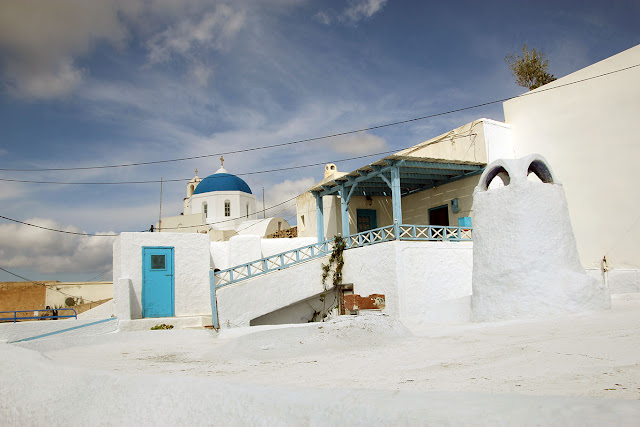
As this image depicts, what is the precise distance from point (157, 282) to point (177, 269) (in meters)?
0.69

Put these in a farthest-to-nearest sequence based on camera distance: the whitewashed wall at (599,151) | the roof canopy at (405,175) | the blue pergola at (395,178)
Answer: the roof canopy at (405,175)
the blue pergola at (395,178)
the whitewashed wall at (599,151)

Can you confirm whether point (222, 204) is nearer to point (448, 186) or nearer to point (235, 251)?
point (235, 251)

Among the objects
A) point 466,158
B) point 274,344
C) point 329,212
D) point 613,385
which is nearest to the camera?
point 613,385

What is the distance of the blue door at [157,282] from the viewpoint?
45.3 ft

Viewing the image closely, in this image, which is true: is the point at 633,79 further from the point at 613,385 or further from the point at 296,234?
the point at 296,234

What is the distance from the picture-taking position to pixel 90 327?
12109mm

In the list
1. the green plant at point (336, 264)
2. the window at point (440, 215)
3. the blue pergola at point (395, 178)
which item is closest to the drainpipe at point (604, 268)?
the blue pergola at point (395, 178)

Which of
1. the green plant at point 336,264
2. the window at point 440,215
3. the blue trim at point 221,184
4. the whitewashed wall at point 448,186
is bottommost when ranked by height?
the green plant at point 336,264

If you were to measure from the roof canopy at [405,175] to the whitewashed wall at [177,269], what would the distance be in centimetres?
510

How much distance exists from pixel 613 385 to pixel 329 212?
1680 cm

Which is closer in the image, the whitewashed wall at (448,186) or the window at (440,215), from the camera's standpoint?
the whitewashed wall at (448,186)

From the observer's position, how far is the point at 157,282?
1401 cm

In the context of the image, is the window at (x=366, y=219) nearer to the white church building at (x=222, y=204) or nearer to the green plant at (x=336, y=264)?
the green plant at (x=336, y=264)

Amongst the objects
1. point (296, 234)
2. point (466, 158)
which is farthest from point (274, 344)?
point (296, 234)
